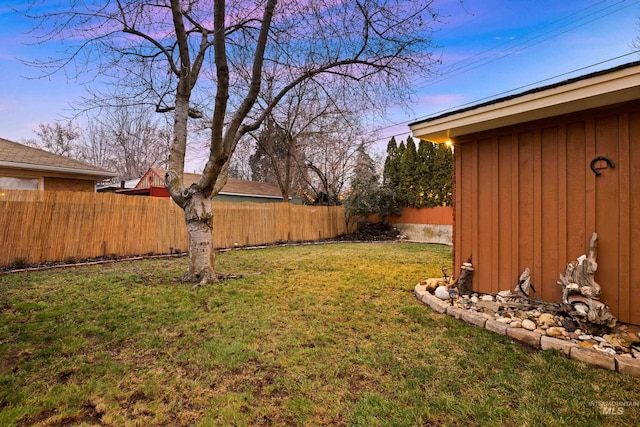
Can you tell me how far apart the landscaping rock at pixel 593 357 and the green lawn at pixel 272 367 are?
0.37ft

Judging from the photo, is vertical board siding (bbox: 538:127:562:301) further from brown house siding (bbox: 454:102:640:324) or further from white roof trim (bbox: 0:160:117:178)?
white roof trim (bbox: 0:160:117:178)

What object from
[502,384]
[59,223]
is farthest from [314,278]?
[59,223]

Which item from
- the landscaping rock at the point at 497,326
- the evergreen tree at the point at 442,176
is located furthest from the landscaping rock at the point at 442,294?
the evergreen tree at the point at 442,176

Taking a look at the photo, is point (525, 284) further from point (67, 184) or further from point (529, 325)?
point (67, 184)

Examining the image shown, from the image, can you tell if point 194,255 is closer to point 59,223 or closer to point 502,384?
point 59,223

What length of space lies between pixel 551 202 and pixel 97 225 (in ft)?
28.5

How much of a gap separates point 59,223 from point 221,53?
566 cm

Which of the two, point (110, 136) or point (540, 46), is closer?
point (540, 46)

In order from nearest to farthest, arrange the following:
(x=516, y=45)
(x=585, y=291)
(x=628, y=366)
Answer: (x=628, y=366) → (x=585, y=291) → (x=516, y=45)

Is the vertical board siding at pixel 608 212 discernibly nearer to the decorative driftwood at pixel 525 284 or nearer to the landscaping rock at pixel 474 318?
the decorative driftwood at pixel 525 284

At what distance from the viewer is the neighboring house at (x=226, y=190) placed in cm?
1391

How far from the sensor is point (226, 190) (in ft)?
49.0

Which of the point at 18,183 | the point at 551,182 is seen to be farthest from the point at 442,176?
the point at 18,183

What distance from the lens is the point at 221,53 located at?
145 inches
